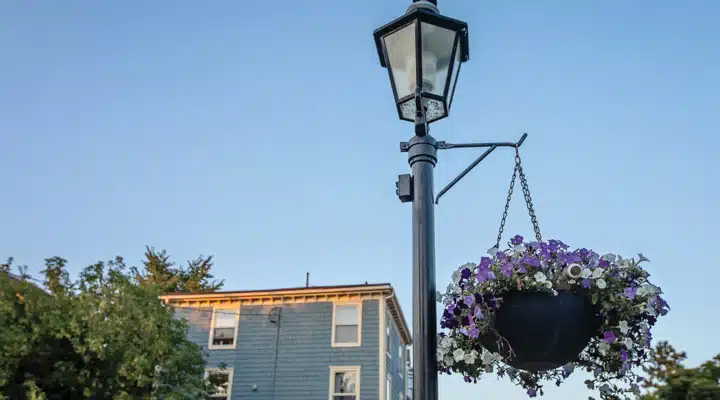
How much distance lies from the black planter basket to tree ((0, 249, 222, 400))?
1260cm

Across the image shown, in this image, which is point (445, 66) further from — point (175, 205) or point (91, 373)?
point (175, 205)

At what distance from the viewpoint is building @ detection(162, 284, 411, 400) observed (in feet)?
63.8

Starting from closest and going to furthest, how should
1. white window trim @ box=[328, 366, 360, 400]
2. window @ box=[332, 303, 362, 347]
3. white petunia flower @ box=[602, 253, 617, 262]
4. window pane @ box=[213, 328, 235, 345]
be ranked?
white petunia flower @ box=[602, 253, 617, 262]
white window trim @ box=[328, 366, 360, 400]
window @ box=[332, 303, 362, 347]
window pane @ box=[213, 328, 235, 345]

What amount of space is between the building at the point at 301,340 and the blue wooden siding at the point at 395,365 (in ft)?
0.33

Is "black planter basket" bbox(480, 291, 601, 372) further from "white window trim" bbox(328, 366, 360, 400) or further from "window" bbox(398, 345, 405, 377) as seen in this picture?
"window" bbox(398, 345, 405, 377)

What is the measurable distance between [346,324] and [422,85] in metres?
17.6

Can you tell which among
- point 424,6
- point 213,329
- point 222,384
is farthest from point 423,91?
point 213,329

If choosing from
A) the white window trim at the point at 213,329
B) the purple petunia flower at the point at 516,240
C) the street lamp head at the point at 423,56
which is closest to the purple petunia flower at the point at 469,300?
the purple petunia flower at the point at 516,240

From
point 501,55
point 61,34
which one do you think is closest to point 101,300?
point 61,34

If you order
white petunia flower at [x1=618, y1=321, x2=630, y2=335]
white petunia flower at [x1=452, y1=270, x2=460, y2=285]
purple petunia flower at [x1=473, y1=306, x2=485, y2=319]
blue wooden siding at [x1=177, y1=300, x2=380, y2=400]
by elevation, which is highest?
blue wooden siding at [x1=177, y1=300, x2=380, y2=400]

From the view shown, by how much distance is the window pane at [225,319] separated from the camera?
21.0 meters

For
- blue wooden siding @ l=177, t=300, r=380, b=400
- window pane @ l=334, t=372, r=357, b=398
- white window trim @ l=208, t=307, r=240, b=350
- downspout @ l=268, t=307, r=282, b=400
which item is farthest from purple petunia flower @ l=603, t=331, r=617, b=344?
white window trim @ l=208, t=307, r=240, b=350

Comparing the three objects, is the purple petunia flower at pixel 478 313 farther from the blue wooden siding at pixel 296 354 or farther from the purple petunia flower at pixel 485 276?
the blue wooden siding at pixel 296 354

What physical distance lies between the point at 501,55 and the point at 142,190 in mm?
14184
